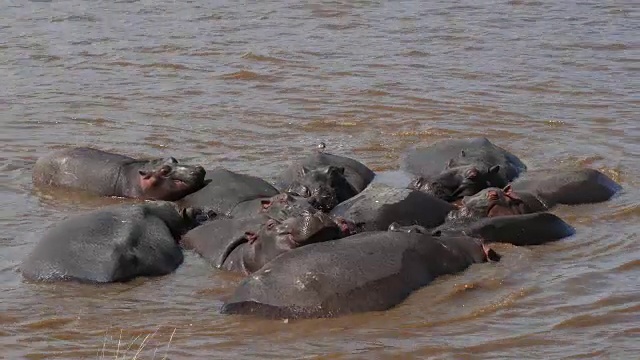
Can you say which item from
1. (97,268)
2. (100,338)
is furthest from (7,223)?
(100,338)

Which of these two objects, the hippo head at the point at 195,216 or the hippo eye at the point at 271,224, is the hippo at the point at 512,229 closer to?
the hippo eye at the point at 271,224

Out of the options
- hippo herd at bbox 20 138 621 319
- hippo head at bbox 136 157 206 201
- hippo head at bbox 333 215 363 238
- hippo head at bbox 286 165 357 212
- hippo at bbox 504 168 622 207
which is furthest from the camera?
hippo head at bbox 136 157 206 201

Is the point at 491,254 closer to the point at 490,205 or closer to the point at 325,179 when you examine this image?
the point at 490,205

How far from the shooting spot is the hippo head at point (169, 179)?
913cm

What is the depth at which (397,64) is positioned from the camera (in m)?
14.3

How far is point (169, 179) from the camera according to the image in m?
9.30

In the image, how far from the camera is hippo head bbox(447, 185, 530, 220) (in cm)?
819

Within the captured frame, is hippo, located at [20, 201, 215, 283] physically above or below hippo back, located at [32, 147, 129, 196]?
above

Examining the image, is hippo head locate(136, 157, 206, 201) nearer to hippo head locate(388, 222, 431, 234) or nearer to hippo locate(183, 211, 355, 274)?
hippo locate(183, 211, 355, 274)

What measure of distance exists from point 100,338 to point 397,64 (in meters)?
8.56

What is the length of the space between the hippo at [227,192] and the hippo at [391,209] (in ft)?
2.40

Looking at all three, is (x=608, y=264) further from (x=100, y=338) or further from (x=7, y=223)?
(x=7, y=223)

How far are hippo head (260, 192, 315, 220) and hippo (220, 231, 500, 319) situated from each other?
686mm

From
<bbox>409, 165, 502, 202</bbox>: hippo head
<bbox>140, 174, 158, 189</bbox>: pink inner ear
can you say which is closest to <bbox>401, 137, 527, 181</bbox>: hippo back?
<bbox>409, 165, 502, 202</bbox>: hippo head
